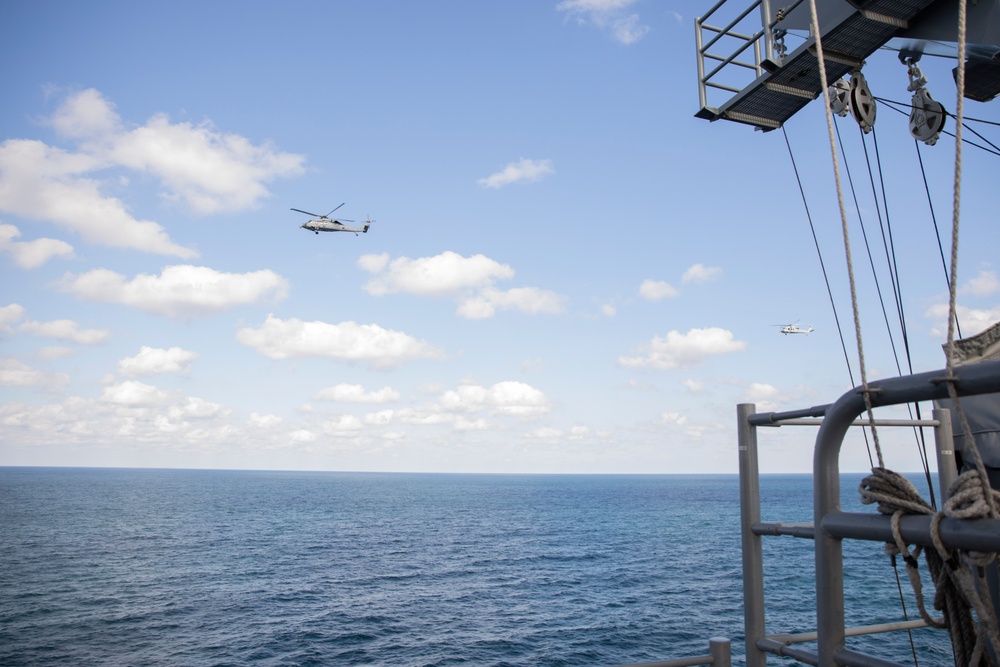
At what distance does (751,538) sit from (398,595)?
45.7 meters

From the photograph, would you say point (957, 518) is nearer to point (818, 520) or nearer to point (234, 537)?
point (818, 520)

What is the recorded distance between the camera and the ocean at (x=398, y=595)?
32.8 meters

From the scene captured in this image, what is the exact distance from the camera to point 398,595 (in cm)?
4616

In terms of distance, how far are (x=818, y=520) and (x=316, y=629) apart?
3861 cm

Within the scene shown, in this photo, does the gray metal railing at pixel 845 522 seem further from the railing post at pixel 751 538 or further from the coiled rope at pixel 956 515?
the railing post at pixel 751 538

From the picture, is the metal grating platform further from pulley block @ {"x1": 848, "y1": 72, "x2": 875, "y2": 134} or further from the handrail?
the handrail

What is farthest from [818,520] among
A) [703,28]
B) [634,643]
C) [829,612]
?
[634,643]

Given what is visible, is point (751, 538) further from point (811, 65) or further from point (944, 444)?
point (811, 65)

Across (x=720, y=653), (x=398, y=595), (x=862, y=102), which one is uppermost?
(x=862, y=102)

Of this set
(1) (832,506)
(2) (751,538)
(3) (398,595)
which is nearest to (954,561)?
(1) (832,506)

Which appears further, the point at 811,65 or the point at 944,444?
the point at 811,65

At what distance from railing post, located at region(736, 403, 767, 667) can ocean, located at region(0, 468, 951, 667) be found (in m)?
25.2

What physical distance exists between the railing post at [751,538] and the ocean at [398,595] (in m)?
25.2

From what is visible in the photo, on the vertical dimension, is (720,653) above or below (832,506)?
below
